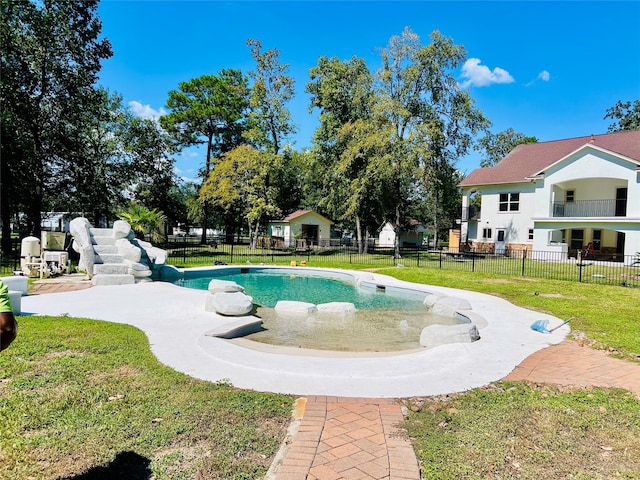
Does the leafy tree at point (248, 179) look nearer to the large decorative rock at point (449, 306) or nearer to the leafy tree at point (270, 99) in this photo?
the leafy tree at point (270, 99)

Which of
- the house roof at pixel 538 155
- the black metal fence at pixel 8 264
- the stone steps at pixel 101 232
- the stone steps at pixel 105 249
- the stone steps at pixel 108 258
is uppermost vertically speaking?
the house roof at pixel 538 155

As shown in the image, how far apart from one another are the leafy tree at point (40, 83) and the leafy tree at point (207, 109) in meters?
12.3

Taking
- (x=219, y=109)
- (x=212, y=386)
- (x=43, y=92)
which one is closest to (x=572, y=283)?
(x=212, y=386)

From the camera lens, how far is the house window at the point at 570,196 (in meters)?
26.3

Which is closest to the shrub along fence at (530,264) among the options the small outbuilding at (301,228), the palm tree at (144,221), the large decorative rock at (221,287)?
the palm tree at (144,221)

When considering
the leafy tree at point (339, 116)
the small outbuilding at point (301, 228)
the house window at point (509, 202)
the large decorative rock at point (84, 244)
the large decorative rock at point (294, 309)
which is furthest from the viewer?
the small outbuilding at point (301, 228)

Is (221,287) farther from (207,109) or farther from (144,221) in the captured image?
(207,109)

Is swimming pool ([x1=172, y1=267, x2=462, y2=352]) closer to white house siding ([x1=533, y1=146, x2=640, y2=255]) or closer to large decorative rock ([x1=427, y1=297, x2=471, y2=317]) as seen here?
large decorative rock ([x1=427, y1=297, x2=471, y2=317])

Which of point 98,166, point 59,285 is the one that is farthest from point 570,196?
point 98,166

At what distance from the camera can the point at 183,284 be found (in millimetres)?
15008

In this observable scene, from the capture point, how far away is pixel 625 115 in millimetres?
45594

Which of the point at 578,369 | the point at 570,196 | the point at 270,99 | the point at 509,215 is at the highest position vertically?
the point at 270,99

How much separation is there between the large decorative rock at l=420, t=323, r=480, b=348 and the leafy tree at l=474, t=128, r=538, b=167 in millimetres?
47584

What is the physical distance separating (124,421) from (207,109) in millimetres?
34343
